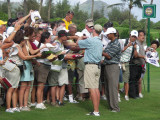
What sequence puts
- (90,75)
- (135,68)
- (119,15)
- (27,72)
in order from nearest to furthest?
(27,72) → (90,75) → (135,68) → (119,15)

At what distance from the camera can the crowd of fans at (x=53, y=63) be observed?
940 cm

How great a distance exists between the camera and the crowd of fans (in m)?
9.40

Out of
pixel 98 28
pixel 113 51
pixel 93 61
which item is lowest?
pixel 93 61

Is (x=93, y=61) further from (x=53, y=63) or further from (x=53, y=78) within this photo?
(x=53, y=78)

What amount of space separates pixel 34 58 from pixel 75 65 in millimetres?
1961

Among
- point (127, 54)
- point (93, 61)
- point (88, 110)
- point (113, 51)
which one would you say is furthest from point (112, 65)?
point (127, 54)

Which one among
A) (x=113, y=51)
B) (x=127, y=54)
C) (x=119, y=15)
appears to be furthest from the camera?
(x=119, y=15)

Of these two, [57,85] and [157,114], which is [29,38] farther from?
[157,114]

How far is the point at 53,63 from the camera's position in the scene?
33.8 ft

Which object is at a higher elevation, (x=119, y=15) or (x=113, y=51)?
(x=119, y=15)

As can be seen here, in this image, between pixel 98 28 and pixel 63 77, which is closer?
pixel 98 28

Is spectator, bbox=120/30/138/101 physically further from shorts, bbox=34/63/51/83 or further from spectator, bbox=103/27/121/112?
shorts, bbox=34/63/51/83

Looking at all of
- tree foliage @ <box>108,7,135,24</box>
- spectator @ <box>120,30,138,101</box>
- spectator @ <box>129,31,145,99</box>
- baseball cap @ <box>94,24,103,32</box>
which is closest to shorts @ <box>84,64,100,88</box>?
baseball cap @ <box>94,24,103,32</box>

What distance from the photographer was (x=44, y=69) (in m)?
10.1
